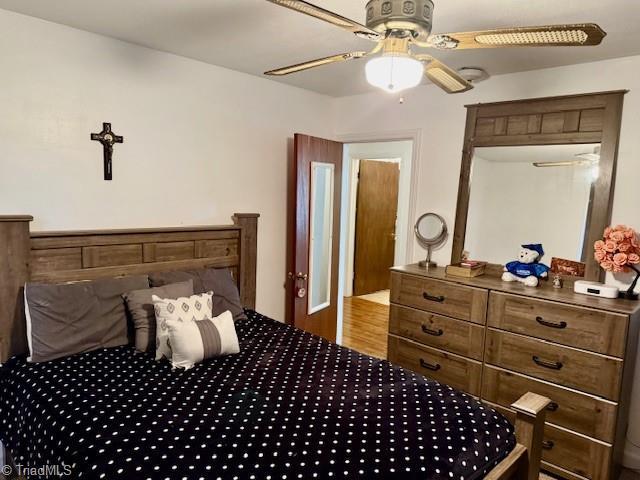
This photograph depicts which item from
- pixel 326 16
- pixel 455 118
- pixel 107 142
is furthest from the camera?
pixel 455 118

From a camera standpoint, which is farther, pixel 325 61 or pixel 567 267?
pixel 567 267

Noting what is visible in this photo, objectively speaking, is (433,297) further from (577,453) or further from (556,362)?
(577,453)

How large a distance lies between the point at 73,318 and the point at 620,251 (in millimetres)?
2922

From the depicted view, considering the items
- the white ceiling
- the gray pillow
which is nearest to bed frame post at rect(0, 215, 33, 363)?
the gray pillow

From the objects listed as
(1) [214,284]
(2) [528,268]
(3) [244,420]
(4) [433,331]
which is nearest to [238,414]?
(3) [244,420]

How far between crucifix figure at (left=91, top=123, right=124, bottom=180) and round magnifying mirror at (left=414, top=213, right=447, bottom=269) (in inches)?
85.8

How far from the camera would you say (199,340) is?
208 cm

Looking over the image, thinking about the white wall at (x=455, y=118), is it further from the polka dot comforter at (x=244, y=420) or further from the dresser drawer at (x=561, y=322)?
the polka dot comforter at (x=244, y=420)

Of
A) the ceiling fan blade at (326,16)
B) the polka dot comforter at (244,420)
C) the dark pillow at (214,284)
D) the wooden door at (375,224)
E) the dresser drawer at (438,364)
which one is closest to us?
the ceiling fan blade at (326,16)

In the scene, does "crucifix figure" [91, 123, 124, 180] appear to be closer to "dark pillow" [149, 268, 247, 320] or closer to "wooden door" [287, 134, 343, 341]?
"dark pillow" [149, 268, 247, 320]

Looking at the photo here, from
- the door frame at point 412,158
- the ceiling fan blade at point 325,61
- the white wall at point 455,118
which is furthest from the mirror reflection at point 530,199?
the ceiling fan blade at point 325,61

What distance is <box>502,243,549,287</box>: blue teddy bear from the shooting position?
8.81 feet

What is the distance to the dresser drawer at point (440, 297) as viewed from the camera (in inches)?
104

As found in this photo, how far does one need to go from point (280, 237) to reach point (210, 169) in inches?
33.5
